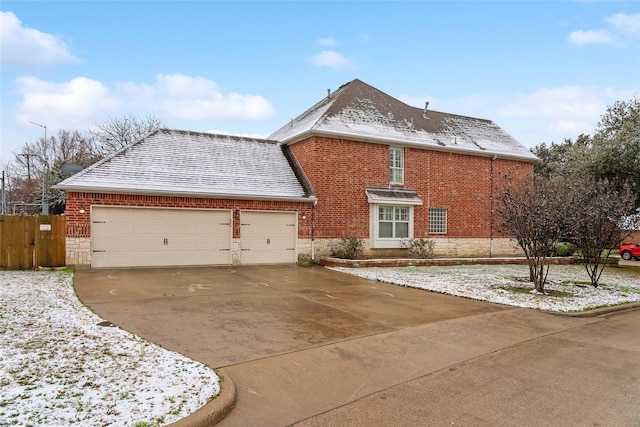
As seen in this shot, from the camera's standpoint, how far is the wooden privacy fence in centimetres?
1303

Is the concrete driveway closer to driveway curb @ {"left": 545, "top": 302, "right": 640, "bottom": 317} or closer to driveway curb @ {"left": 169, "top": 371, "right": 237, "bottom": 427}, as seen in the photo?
driveway curb @ {"left": 169, "top": 371, "right": 237, "bottom": 427}

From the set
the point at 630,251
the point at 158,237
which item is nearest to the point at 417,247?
the point at 158,237

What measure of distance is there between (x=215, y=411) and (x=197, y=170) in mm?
12933

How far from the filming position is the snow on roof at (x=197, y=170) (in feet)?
46.1

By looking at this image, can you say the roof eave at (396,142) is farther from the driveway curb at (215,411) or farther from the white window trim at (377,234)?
the driveway curb at (215,411)

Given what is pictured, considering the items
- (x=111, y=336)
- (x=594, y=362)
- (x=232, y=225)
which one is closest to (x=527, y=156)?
(x=232, y=225)

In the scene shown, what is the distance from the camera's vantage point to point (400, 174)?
19172mm

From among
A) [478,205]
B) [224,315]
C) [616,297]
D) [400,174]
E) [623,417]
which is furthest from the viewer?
[478,205]

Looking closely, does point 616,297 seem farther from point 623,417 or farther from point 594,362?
point 623,417

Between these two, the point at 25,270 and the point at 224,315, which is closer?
the point at 224,315

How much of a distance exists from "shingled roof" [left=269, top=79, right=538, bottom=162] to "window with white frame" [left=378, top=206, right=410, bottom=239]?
2.93 metres

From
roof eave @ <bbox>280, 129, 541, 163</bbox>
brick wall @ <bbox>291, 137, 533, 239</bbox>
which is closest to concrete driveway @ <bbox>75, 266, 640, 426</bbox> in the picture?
brick wall @ <bbox>291, 137, 533, 239</bbox>

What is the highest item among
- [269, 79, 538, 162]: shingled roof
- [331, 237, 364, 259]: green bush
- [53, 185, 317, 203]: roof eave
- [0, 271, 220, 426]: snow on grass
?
[269, 79, 538, 162]: shingled roof

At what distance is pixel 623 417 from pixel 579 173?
17.8 m
